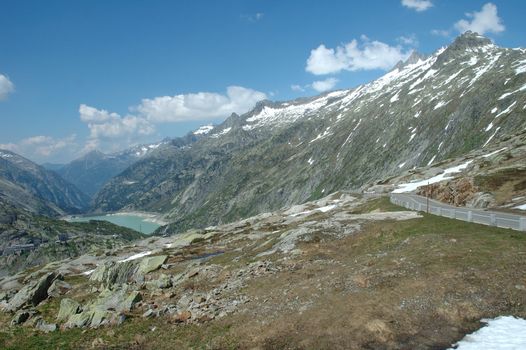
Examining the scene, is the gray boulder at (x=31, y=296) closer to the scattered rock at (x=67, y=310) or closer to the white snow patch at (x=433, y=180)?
the scattered rock at (x=67, y=310)

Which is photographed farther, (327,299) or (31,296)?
(31,296)

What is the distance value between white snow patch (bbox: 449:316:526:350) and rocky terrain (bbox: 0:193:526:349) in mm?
625

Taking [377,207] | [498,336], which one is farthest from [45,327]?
[377,207]

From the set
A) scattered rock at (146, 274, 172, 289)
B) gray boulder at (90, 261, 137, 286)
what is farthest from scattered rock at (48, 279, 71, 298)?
scattered rock at (146, 274, 172, 289)

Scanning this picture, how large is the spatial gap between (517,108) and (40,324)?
216481 millimetres

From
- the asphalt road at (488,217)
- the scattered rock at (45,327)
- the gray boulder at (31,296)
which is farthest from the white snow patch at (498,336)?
the gray boulder at (31,296)

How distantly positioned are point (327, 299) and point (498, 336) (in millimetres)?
10302

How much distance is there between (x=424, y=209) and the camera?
57969mm

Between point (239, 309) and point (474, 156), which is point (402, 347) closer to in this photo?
point (239, 309)

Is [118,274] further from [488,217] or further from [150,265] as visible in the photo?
[488,217]

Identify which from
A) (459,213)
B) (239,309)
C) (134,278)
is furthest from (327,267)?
(134,278)

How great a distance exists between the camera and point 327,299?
90.3ft

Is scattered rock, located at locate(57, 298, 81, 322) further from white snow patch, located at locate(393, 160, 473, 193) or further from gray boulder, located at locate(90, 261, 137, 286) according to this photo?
white snow patch, located at locate(393, 160, 473, 193)

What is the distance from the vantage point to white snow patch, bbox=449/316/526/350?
19438 mm
